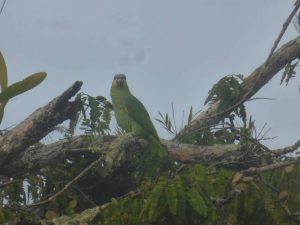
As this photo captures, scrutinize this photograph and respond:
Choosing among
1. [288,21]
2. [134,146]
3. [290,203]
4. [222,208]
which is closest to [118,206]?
[222,208]

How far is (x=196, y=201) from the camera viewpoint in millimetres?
3348

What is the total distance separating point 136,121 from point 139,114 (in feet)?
0.30

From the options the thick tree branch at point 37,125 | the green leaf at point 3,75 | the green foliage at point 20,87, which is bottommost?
the thick tree branch at point 37,125

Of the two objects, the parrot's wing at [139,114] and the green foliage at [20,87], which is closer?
the green foliage at [20,87]

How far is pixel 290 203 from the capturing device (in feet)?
11.6

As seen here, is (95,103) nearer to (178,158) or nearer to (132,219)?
(178,158)

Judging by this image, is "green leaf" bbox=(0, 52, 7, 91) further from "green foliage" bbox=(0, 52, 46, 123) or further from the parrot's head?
the parrot's head

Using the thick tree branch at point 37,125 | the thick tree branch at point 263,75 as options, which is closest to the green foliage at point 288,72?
the thick tree branch at point 263,75

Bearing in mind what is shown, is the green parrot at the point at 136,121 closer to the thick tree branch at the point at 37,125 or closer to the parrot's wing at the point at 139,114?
the parrot's wing at the point at 139,114

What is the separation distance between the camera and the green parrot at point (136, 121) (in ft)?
16.0

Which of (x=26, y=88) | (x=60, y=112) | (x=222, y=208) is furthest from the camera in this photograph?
(x=60, y=112)

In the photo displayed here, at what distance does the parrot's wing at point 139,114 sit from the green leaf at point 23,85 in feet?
4.15

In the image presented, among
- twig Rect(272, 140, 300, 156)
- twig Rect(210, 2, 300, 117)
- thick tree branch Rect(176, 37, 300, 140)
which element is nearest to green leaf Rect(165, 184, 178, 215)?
twig Rect(272, 140, 300, 156)

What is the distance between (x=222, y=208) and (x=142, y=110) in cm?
207
